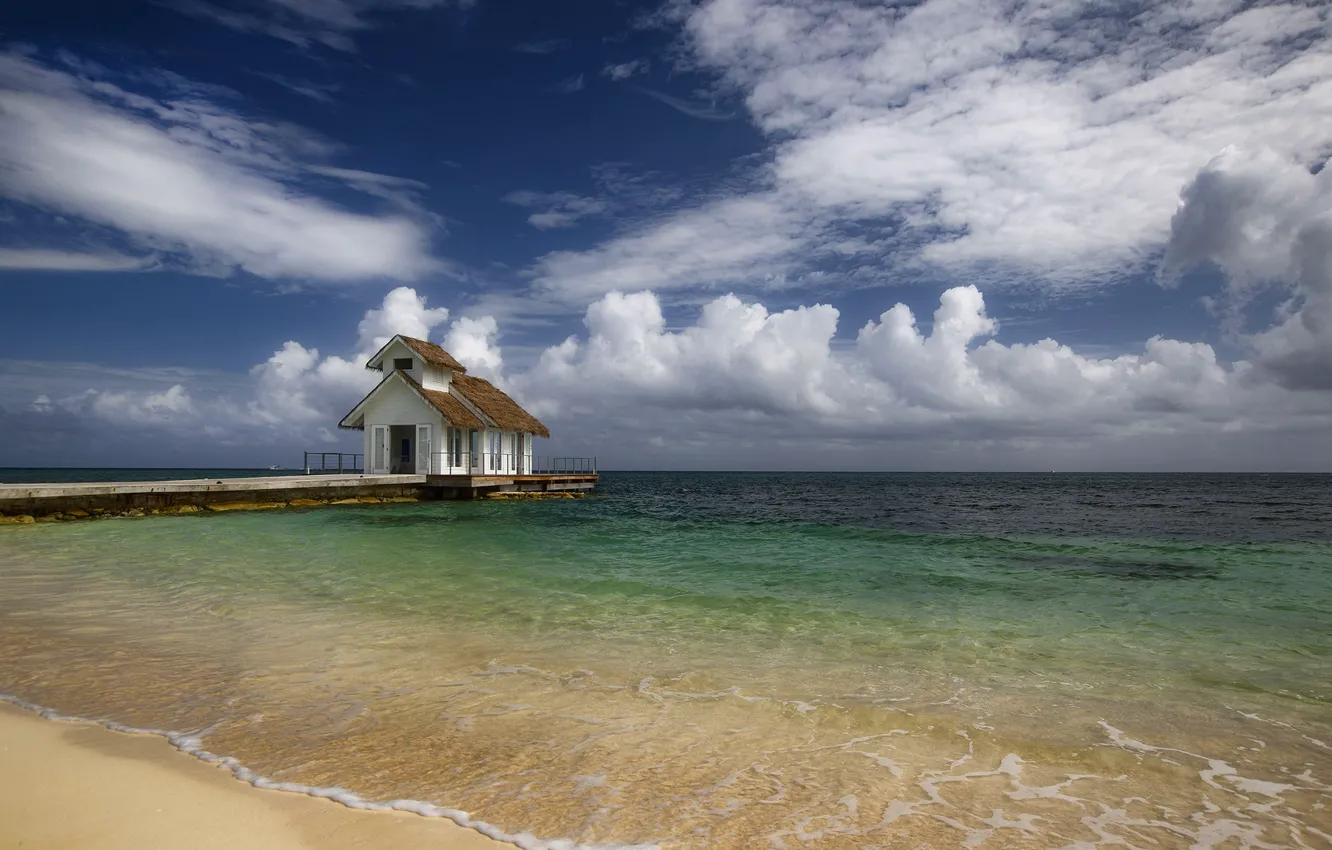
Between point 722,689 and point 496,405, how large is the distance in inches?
1396

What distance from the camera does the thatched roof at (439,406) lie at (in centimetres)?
3472

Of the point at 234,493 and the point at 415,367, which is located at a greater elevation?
the point at 415,367

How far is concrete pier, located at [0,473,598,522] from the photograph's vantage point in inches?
909

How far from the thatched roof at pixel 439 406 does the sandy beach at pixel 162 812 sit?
31.0 meters

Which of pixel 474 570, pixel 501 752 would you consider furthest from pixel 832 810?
pixel 474 570

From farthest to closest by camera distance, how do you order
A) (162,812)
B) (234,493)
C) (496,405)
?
(496,405) → (234,493) → (162,812)

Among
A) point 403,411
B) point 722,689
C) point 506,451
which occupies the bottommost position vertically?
point 722,689

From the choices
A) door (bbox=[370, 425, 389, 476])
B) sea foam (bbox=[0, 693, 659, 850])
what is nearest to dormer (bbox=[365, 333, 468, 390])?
door (bbox=[370, 425, 389, 476])

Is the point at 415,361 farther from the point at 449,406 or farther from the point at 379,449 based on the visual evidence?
the point at 379,449

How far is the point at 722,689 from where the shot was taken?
6785mm

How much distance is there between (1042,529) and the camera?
28969 millimetres

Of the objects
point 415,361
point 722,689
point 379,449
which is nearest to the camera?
point 722,689

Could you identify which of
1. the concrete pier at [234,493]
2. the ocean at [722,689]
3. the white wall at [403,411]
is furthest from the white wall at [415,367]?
the ocean at [722,689]

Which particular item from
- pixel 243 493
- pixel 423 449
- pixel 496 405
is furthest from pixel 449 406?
pixel 243 493
